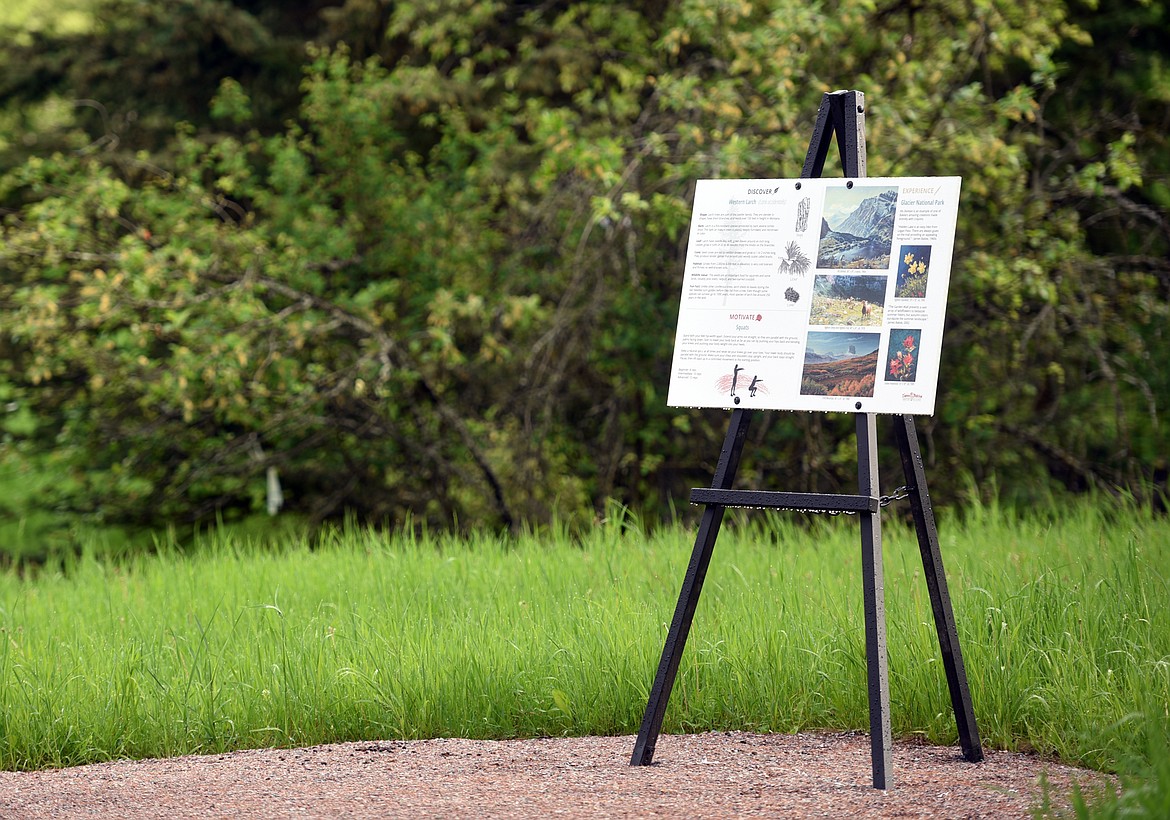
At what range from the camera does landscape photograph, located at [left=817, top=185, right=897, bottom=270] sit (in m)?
4.45

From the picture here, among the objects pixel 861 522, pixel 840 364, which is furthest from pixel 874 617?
pixel 840 364

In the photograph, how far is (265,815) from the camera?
13.1ft

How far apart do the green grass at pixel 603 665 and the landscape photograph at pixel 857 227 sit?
1.48 m

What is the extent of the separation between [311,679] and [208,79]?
11.2 meters

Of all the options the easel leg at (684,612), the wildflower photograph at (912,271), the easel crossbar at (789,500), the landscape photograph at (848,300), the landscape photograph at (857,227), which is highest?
the landscape photograph at (857,227)

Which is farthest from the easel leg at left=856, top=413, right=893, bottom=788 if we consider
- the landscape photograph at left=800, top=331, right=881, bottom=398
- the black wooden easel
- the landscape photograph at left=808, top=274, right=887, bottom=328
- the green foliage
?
the green foliage

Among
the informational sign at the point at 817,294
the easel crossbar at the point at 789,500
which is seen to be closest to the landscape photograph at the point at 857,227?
the informational sign at the point at 817,294

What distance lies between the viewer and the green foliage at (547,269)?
955 cm

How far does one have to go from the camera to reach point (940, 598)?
177 inches

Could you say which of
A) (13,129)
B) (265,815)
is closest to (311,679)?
(265,815)

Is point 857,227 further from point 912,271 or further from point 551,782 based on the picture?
point 551,782

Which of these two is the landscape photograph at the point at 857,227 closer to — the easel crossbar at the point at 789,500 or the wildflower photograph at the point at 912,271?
the wildflower photograph at the point at 912,271

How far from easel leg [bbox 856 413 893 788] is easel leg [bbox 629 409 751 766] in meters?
0.41

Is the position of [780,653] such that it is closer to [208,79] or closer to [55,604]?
[55,604]
